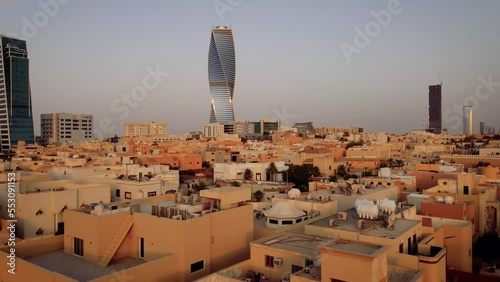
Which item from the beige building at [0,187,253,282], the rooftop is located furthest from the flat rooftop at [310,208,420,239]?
the beige building at [0,187,253,282]

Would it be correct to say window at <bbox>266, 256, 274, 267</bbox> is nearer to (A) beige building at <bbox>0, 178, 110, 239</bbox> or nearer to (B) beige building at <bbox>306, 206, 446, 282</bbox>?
(B) beige building at <bbox>306, 206, 446, 282</bbox>

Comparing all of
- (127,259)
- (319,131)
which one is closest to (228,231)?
(127,259)

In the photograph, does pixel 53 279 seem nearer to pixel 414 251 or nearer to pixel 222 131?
pixel 414 251

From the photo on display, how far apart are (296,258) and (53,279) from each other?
5.37 meters

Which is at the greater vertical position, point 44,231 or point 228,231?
point 228,231

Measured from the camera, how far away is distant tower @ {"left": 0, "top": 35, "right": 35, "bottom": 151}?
76.2 meters

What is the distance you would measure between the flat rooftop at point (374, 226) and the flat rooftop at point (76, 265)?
5.62 metres

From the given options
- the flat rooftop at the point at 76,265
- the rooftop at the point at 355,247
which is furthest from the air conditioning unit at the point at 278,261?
the flat rooftop at the point at 76,265

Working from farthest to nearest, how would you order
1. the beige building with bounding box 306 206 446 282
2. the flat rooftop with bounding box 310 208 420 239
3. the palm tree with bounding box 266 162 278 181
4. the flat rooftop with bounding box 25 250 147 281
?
1. the palm tree with bounding box 266 162 278 181
2. the flat rooftop with bounding box 310 208 420 239
3. the beige building with bounding box 306 206 446 282
4. the flat rooftop with bounding box 25 250 147 281

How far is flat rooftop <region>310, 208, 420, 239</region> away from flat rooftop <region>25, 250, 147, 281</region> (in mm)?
5617

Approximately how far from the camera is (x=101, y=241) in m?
10.2

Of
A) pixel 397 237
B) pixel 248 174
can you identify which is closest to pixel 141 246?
pixel 397 237

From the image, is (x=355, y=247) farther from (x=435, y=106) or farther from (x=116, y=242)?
(x=435, y=106)

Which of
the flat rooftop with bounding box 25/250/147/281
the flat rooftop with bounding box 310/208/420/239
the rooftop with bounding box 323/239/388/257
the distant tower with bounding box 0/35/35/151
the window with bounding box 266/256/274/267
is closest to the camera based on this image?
the rooftop with bounding box 323/239/388/257
